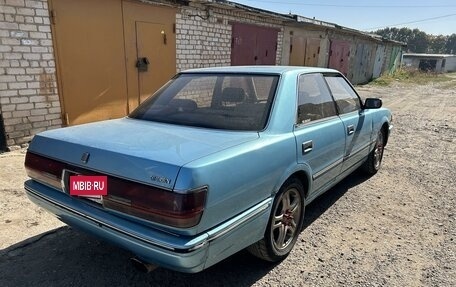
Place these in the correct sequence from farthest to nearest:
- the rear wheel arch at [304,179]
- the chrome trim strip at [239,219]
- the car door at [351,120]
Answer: the car door at [351,120], the rear wheel arch at [304,179], the chrome trim strip at [239,219]

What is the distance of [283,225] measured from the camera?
110 inches

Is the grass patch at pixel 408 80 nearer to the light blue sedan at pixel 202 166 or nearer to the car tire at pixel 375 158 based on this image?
the car tire at pixel 375 158

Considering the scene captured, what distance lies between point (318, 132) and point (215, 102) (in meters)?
0.91

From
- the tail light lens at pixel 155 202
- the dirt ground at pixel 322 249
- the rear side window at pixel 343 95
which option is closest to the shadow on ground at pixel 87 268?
the dirt ground at pixel 322 249

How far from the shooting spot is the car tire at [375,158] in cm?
473

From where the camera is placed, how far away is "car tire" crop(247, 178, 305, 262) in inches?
101

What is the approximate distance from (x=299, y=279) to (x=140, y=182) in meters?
1.45

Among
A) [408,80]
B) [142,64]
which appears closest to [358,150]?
[142,64]

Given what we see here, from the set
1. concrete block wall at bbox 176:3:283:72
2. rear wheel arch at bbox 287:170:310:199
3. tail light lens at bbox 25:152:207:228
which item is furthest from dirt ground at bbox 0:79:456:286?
concrete block wall at bbox 176:3:283:72

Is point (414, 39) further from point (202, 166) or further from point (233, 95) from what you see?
point (202, 166)

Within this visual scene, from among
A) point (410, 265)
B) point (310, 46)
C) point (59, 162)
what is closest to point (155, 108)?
point (59, 162)

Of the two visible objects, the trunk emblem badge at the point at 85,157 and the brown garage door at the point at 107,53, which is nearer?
the trunk emblem badge at the point at 85,157

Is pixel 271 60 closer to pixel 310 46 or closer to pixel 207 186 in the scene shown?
pixel 310 46

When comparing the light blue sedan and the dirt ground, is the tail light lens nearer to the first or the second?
the light blue sedan
